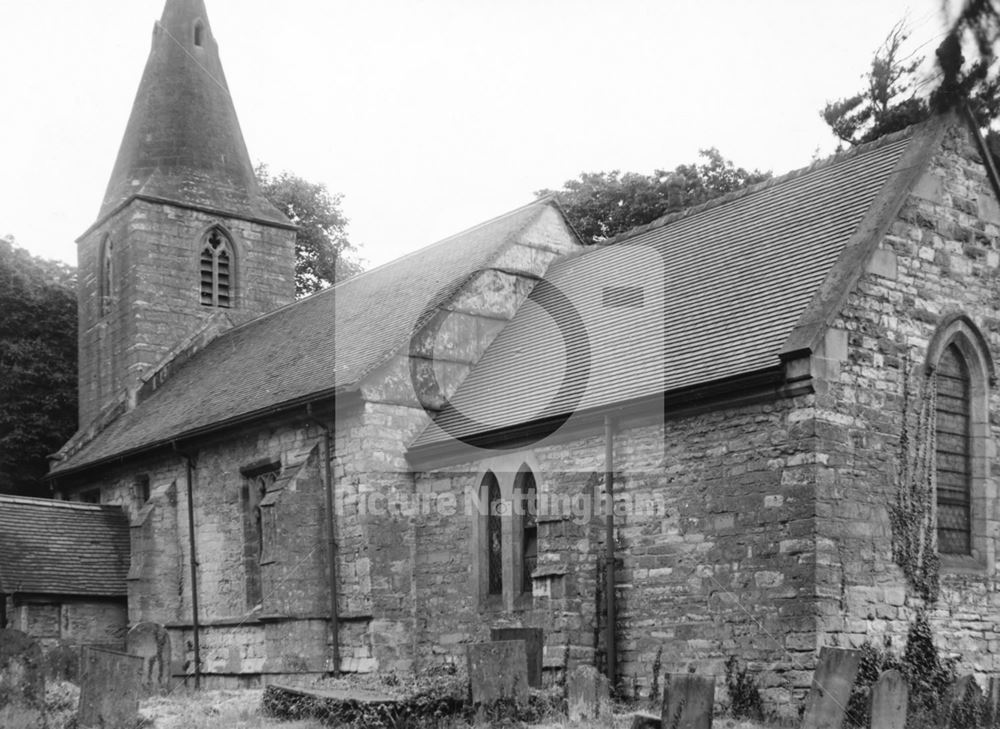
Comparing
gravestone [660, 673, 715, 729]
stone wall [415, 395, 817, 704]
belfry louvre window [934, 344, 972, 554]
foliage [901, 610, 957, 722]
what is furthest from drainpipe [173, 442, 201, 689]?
gravestone [660, 673, 715, 729]

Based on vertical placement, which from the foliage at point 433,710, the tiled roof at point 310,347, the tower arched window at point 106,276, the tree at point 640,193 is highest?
the tree at point 640,193

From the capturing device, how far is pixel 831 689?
9.98 meters

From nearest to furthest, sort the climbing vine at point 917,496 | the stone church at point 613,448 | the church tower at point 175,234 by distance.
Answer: the stone church at point 613,448, the climbing vine at point 917,496, the church tower at point 175,234

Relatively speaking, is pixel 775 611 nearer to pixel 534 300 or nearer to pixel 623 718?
pixel 623 718

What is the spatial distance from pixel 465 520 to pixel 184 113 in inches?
706

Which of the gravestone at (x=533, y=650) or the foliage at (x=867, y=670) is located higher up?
the gravestone at (x=533, y=650)

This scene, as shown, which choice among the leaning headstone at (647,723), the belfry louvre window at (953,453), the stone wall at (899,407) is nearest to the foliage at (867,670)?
the stone wall at (899,407)

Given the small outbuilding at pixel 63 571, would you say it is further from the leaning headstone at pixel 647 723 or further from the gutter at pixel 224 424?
the leaning headstone at pixel 647 723

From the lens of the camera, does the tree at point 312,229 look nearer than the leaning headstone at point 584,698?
No

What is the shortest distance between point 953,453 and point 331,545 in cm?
961

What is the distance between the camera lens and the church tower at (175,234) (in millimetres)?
30109

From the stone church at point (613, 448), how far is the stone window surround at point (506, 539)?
4cm

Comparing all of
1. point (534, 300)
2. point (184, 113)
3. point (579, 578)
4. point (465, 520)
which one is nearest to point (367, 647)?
point (465, 520)

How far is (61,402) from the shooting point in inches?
1377
